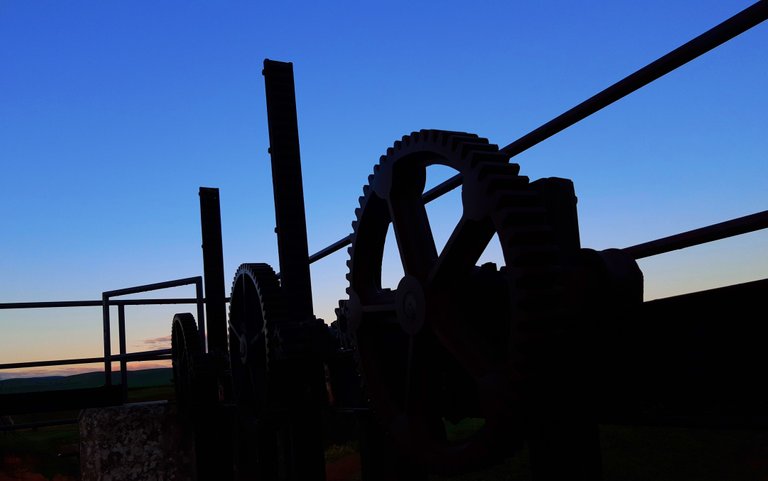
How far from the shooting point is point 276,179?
4.02m

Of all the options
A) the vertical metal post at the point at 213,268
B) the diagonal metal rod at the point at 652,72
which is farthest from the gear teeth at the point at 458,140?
the vertical metal post at the point at 213,268

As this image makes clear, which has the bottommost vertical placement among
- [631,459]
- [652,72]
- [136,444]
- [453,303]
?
[631,459]

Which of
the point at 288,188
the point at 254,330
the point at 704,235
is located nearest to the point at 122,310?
the point at 254,330

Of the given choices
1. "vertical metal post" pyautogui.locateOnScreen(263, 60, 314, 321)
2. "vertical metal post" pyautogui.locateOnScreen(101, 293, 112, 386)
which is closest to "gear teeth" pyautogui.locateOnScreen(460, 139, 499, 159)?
"vertical metal post" pyautogui.locateOnScreen(263, 60, 314, 321)

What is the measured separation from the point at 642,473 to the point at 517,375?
9.63 m

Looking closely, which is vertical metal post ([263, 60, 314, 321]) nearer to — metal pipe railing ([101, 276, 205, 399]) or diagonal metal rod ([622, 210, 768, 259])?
diagonal metal rod ([622, 210, 768, 259])

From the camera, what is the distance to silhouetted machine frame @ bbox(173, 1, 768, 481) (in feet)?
5.80

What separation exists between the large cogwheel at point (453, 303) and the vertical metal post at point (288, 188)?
3.46ft

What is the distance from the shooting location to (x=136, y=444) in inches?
282

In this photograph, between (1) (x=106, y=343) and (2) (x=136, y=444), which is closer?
(2) (x=136, y=444)

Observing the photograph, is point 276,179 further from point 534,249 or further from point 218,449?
point 218,449

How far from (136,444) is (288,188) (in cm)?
424

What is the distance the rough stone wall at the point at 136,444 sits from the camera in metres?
7.05

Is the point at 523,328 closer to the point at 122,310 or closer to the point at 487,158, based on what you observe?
the point at 487,158
